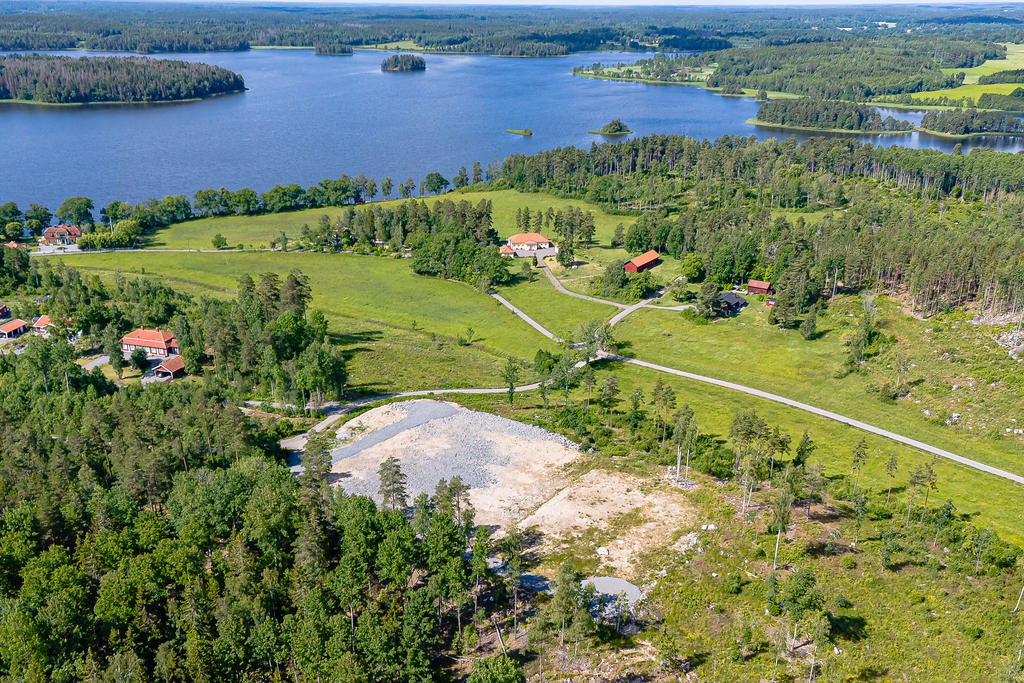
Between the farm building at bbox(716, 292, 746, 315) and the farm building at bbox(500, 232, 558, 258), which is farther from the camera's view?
the farm building at bbox(500, 232, 558, 258)

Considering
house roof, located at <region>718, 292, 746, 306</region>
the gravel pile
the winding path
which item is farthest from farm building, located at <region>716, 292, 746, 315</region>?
the gravel pile

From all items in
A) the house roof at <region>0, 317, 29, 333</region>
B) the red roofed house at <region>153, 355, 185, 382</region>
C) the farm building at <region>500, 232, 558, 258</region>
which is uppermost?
the farm building at <region>500, 232, 558, 258</region>

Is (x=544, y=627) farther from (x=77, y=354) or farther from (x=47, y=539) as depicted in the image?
(x=77, y=354)

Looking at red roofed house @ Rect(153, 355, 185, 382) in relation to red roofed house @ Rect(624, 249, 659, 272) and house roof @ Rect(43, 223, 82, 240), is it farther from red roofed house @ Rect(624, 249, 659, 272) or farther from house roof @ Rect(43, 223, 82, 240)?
house roof @ Rect(43, 223, 82, 240)

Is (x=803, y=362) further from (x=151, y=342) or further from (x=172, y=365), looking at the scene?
(x=151, y=342)

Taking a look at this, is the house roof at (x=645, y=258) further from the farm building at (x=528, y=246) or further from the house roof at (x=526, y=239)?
the house roof at (x=526, y=239)

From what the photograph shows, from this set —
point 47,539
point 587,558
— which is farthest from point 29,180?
point 587,558
